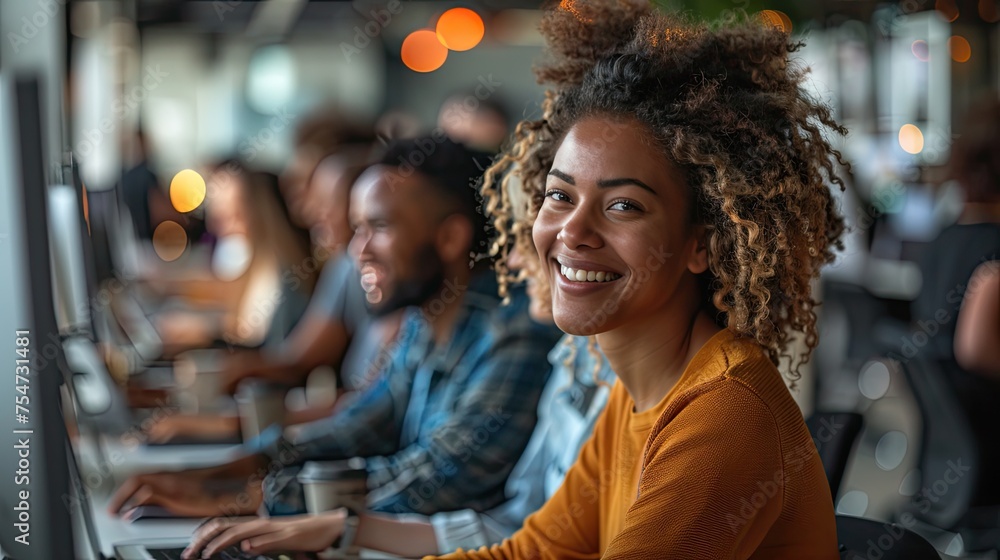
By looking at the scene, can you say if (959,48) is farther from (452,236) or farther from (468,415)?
(468,415)

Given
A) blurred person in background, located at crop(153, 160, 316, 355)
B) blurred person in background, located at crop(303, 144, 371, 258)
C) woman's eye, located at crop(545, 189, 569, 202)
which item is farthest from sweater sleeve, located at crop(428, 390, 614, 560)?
blurred person in background, located at crop(153, 160, 316, 355)

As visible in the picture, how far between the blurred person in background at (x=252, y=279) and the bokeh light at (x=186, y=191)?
178 centimetres

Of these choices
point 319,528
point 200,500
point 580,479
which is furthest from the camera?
point 200,500

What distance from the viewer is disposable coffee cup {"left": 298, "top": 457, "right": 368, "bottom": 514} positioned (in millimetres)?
1678

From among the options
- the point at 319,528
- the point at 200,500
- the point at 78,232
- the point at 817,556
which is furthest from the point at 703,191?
the point at 200,500

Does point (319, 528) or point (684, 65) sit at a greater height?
point (684, 65)

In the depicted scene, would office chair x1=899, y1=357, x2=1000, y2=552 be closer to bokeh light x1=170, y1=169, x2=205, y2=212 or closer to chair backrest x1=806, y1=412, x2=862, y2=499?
chair backrest x1=806, y1=412, x2=862, y2=499

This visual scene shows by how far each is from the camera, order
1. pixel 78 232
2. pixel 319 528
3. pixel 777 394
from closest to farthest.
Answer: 1. pixel 777 394
2. pixel 319 528
3. pixel 78 232

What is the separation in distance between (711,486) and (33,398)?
0.75 meters

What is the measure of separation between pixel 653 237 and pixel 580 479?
15.9 inches

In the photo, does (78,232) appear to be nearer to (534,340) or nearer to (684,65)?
(534,340)

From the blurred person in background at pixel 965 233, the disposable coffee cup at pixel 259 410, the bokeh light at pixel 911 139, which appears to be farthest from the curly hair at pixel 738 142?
the bokeh light at pixel 911 139

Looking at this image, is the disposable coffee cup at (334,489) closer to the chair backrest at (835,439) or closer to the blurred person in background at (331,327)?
the chair backrest at (835,439)

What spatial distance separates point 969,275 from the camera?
279 cm
